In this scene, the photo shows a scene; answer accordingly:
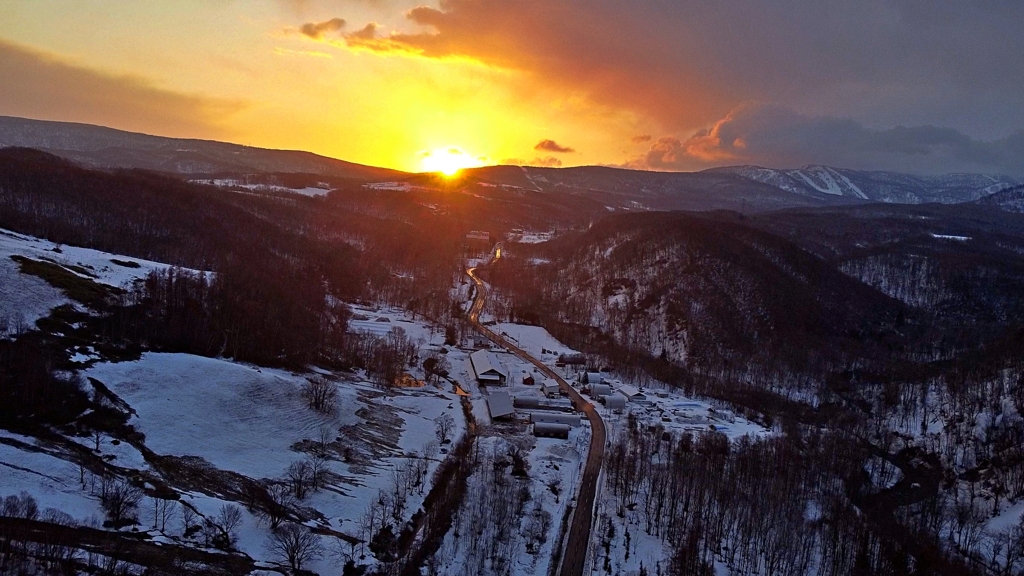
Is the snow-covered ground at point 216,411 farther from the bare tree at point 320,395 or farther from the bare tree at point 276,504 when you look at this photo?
the bare tree at point 276,504

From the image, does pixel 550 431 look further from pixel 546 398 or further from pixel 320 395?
pixel 320 395

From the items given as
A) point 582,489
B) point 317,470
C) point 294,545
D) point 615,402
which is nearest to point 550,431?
point 582,489

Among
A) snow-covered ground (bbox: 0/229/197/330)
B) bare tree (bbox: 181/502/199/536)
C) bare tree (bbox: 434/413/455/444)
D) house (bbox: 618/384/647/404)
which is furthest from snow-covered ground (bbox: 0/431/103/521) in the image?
house (bbox: 618/384/647/404)

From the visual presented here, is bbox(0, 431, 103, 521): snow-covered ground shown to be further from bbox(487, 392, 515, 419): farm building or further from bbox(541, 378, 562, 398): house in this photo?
bbox(541, 378, 562, 398): house

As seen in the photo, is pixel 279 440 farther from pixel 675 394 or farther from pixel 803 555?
pixel 675 394

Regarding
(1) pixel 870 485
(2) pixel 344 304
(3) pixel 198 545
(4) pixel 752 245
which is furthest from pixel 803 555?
(4) pixel 752 245
